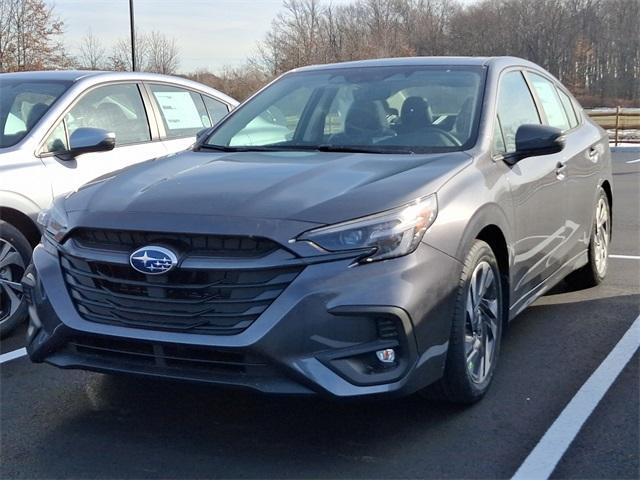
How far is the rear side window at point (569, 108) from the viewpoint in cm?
601

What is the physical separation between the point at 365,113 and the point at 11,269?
7.66ft

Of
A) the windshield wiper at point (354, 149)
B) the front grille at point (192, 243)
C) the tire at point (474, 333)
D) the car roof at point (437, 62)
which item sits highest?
the car roof at point (437, 62)

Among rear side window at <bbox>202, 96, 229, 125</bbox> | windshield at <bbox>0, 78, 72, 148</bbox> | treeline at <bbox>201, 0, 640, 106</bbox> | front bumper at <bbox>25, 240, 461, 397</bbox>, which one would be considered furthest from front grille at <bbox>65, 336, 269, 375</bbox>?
treeline at <bbox>201, 0, 640, 106</bbox>

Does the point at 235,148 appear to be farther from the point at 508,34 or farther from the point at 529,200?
the point at 508,34

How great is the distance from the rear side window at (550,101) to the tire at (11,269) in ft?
10.8

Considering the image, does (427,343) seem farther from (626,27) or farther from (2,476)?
(626,27)

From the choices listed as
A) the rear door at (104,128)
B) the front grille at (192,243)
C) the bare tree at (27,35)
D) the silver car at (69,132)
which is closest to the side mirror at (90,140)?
the silver car at (69,132)

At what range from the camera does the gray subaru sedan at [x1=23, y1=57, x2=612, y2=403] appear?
331 centimetres

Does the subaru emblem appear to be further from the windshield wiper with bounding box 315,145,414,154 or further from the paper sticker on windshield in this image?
the paper sticker on windshield

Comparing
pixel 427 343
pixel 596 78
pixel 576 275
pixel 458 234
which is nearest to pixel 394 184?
pixel 458 234

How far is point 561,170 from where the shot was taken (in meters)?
5.16

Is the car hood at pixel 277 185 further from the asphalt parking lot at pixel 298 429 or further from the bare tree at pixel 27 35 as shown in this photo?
the bare tree at pixel 27 35

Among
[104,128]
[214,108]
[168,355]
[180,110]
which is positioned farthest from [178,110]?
[168,355]

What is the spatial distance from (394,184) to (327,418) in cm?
110
